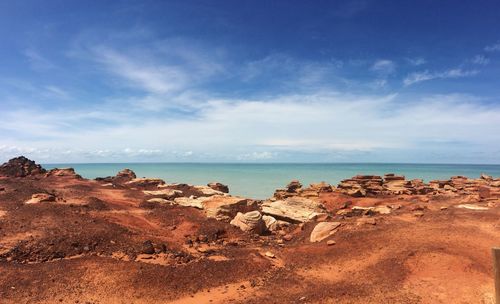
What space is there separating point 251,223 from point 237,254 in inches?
189

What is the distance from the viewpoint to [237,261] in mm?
14891

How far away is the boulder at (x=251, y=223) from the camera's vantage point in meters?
21.2

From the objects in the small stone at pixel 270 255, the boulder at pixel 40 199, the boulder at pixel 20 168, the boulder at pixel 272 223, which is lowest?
the small stone at pixel 270 255

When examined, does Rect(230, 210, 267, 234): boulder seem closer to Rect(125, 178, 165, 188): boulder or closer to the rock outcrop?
the rock outcrop

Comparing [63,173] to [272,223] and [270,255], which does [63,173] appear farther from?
[270,255]

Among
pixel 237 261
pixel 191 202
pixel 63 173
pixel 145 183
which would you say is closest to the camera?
pixel 237 261

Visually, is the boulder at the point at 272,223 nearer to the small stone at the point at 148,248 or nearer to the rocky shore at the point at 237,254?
the rocky shore at the point at 237,254

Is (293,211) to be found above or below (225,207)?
below

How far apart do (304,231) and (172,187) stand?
79.1ft

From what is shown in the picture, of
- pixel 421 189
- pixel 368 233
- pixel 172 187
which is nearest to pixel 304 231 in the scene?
pixel 368 233

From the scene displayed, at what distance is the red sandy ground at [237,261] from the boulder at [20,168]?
29.6m

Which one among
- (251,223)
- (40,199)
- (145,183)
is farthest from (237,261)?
(145,183)

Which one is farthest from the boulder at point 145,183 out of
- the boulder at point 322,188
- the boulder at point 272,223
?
the boulder at point 272,223

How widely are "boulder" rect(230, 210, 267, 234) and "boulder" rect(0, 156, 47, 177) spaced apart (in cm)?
3784
